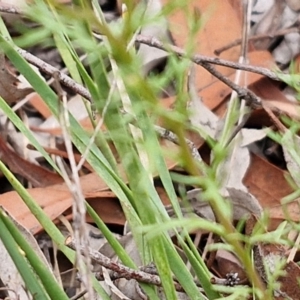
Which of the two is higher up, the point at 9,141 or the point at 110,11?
the point at 110,11

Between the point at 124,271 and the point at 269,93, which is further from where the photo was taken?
the point at 269,93

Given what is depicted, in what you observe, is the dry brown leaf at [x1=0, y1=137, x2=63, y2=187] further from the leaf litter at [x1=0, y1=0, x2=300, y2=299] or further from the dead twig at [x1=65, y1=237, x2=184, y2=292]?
the dead twig at [x1=65, y1=237, x2=184, y2=292]

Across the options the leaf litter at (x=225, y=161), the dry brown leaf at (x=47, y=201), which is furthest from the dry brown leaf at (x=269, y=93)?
the dry brown leaf at (x=47, y=201)

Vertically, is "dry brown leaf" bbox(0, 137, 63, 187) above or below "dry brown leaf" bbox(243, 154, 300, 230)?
above

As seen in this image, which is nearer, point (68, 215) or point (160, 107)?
point (160, 107)

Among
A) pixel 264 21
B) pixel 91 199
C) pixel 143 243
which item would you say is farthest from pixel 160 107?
pixel 264 21

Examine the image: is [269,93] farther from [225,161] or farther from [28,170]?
[28,170]

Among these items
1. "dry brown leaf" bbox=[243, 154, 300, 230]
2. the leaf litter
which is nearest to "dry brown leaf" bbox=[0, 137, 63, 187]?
the leaf litter

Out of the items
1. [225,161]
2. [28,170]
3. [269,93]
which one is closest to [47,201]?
[28,170]

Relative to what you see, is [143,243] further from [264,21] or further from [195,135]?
[264,21]
